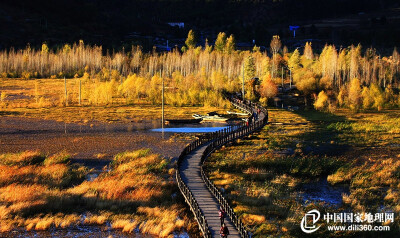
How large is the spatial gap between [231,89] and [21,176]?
59.8 metres

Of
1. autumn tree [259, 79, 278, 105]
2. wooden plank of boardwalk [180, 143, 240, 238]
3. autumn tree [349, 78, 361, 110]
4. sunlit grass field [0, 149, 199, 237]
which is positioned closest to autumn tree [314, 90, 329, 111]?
autumn tree [349, 78, 361, 110]

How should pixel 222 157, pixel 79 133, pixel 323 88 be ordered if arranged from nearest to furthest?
pixel 222 157 → pixel 79 133 → pixel 323 88

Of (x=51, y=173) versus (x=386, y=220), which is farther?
(x=51, y=173)

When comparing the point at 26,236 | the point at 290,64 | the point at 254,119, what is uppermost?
the point at 290,64

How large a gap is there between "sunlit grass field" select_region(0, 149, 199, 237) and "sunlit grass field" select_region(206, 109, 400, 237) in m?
3.78

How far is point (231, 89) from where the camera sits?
95.9 meters

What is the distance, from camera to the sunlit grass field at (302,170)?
31875mm

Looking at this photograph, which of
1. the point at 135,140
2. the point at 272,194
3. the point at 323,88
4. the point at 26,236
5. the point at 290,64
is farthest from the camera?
the point at 290,64

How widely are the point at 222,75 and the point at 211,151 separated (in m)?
55.2

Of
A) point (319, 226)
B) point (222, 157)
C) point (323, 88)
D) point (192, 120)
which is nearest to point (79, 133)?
point (192, 120)

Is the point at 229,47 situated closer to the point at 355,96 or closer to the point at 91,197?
the point at 355,96

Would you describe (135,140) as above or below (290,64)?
below

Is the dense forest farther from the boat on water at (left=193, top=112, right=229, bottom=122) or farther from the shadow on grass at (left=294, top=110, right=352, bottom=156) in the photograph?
the boat on water at (left=193, top=112, right=229, bottom=122)

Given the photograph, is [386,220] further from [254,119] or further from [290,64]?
[290,64]
